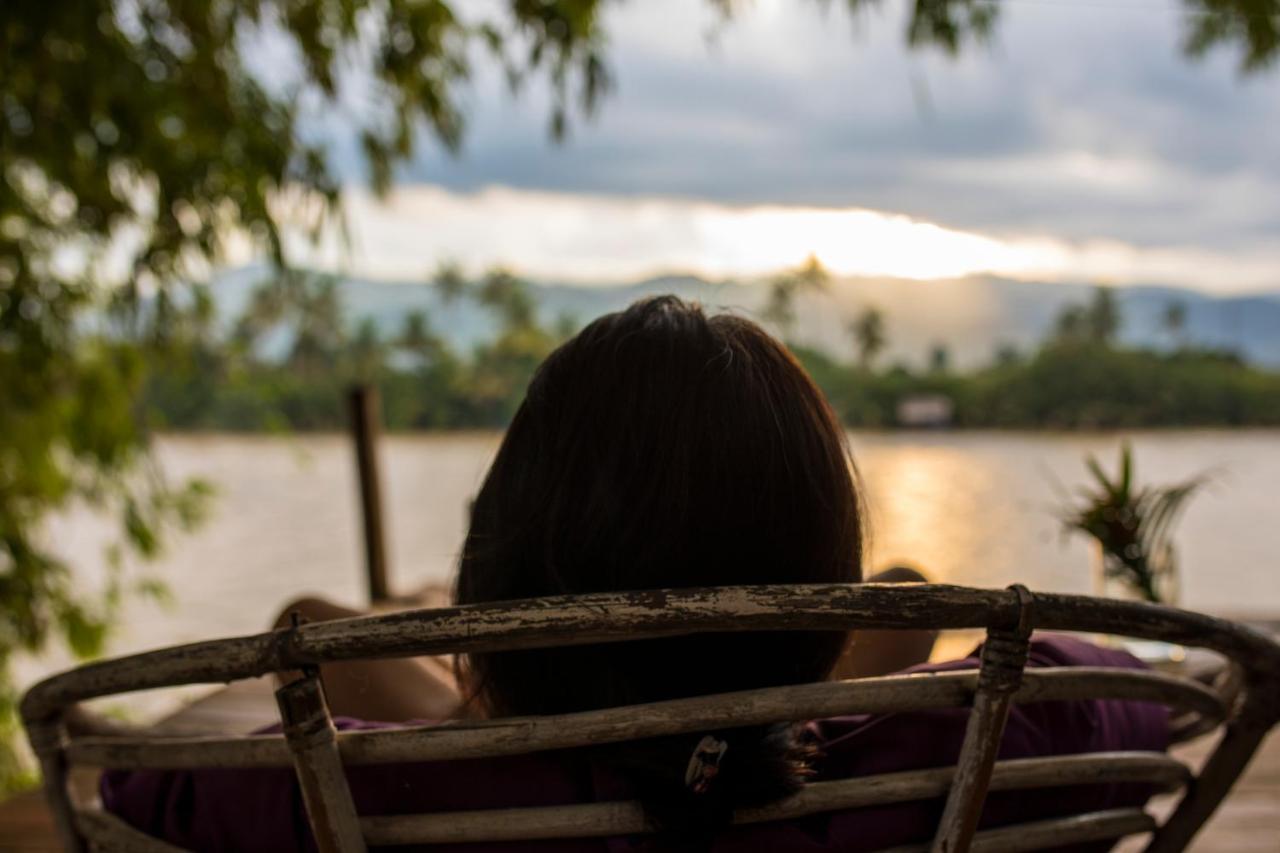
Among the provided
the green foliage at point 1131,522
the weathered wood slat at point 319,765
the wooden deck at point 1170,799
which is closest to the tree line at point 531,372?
the weathered wood slat at point 319,765

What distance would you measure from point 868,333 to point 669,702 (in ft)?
15.2

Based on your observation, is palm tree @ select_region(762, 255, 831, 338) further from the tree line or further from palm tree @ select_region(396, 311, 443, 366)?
palm tree @ select_region(396, 311, 443, 366)

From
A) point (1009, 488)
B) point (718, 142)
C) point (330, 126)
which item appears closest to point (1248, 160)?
point (718, 142)

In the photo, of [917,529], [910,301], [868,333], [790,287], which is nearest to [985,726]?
[910,301]

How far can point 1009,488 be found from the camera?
12812mm

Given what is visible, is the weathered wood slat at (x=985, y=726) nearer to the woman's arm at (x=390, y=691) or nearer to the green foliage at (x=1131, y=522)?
the woman's arm at (x=390, y=691)

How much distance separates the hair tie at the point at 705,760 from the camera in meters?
0.67

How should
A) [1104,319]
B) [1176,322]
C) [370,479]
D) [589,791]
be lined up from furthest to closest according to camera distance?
[1104,319] < [1176,322] < [370,479] < [589,791]

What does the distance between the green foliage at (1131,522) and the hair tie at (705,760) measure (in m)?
1.30

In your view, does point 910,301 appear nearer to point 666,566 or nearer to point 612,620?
point 666,566

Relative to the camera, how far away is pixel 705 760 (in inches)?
26.4

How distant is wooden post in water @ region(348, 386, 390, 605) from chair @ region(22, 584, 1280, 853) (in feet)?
15.6

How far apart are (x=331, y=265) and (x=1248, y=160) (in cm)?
3985

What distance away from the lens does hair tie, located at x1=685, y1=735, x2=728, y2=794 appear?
2.19ft
